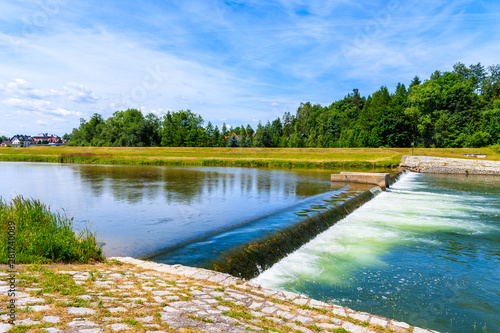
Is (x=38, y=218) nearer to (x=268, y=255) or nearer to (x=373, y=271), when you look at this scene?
(x=268, y=255)

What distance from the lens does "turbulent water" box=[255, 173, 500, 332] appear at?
628cm

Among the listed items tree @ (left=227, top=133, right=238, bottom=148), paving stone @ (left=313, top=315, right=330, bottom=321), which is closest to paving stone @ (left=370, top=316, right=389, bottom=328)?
paving stone @ (left=313, top=315, right=330, bottom=321)

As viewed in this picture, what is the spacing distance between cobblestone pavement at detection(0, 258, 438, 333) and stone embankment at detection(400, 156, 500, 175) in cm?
4495

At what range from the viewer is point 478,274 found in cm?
820

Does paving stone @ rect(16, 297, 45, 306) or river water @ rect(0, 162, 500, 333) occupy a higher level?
paving stone @ rect(16, 297, 45, 306)

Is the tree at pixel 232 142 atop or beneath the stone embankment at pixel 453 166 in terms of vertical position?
atop

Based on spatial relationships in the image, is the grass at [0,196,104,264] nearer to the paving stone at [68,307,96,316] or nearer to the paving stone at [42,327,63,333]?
the paving stone at [68,307,96,316]

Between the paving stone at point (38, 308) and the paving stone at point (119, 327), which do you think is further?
the paving stone at point (38, 308)

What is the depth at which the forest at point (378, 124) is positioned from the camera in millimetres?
75750

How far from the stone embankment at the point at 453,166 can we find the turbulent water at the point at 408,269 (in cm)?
3187

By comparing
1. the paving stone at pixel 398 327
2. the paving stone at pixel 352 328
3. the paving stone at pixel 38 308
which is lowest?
the paving stone at pixel 398 327

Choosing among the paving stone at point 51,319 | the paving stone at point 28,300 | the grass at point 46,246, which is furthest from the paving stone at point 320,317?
the grass at point 46,246

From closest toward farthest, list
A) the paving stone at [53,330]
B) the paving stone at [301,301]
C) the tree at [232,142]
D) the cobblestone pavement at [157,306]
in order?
1. the paving stone at [53,330]
2. the cobblestone pavement at [157,306]
3. the paving stone at [301,301]
4. the tree at [232,142]

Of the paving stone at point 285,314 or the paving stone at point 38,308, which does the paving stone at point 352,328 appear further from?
the paving stone at point 38,308
